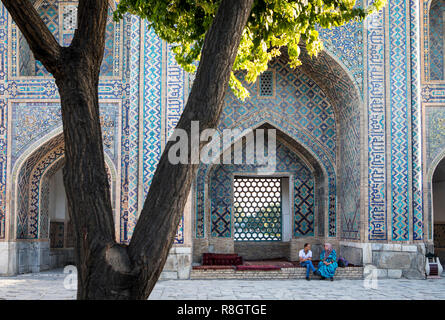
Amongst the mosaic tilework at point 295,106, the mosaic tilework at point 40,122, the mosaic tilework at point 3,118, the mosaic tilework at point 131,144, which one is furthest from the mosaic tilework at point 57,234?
the mosaic tilework at point 295,106

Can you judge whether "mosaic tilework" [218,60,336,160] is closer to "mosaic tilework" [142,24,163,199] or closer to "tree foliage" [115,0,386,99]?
"mosaic tilework" [142,24,163,199]

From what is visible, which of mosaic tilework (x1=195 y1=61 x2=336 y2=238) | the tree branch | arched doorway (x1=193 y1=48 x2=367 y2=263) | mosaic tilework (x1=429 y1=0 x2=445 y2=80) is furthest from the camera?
mosaic tilework (x1=195 y1=61 x2=336 y2=238)

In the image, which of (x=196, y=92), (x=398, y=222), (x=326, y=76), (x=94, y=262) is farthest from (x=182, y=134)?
(x=326, y=76)

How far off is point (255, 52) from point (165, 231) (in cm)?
237

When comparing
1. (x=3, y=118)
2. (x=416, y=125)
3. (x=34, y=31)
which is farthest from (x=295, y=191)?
(x=34, y=31)

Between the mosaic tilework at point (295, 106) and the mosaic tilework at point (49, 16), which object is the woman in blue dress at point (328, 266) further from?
the mosaic tilework at point (49, 16)

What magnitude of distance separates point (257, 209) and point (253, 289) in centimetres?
415

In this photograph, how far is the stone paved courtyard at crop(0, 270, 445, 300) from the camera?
675 cm

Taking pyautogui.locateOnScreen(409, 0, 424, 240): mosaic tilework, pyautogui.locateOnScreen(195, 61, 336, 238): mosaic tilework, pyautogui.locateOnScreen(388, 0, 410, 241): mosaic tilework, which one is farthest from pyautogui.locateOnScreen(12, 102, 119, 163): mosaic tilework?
pyautogui.locateOnScreen(409, 0, 424, 240): mosaic tilework

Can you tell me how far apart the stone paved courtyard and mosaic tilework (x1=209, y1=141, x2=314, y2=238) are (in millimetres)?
2436
